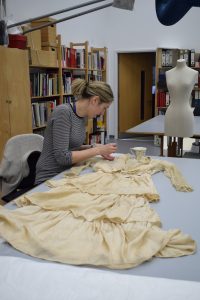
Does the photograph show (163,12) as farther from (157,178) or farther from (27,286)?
(27,286)

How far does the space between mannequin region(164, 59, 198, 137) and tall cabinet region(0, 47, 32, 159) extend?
5.30 ft

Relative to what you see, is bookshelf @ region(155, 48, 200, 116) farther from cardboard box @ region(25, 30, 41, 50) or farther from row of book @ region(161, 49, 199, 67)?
cardboard box @ region(25, 30, 41, 50)

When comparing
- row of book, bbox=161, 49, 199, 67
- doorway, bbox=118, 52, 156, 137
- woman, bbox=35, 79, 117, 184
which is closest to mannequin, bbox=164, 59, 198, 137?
woman, bbox=35, 79, 117, 184

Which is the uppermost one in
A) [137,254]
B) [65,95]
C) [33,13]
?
[33,13]

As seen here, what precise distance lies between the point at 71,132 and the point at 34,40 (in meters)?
2.48

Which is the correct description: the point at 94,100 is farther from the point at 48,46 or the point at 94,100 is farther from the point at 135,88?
the point at 135,88

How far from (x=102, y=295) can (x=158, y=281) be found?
0.45ft

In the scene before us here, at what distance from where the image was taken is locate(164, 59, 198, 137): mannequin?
2928 millimetres

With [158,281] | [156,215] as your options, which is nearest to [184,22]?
[156,215]

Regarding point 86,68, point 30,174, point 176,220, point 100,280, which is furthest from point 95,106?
point 86,68

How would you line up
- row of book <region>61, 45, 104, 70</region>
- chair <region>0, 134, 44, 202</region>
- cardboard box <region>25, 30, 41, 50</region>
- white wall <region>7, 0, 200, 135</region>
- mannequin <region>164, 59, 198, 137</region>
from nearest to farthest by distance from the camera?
chair <region>0, 134, 44, 202</region> < mannequin <region>164, 59, 198, 137</region> < cardboard box <region>25, 30, 41, 50</region> < row of book <region>61, 45, 104, 70</region> < white wall <region>7, 0, 200, 135</region>

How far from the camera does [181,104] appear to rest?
9.64ft

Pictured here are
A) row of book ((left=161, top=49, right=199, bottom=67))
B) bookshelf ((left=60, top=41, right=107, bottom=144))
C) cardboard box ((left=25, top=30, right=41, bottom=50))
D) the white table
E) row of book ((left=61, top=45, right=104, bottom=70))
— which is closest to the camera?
the white table

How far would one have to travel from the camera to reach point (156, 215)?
1.22m
